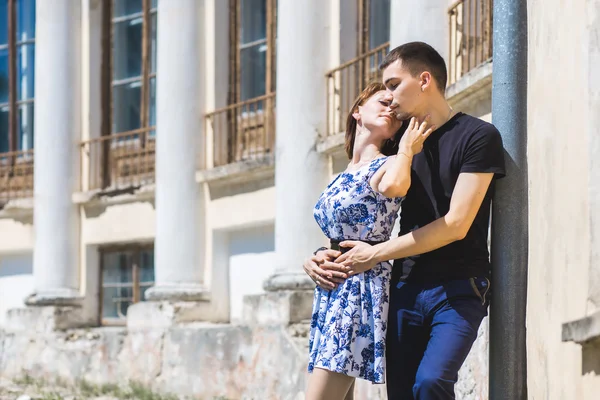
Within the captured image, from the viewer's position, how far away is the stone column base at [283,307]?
34.2 ft

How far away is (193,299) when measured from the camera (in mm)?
12438

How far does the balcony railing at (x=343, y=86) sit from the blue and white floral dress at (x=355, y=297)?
6.70 metres

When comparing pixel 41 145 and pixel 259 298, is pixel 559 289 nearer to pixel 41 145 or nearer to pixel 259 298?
pixel 259 298

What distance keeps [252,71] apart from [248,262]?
6.82 ft

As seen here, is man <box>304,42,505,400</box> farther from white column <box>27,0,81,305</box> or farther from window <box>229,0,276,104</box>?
white column <box>27,0,81,305</box>

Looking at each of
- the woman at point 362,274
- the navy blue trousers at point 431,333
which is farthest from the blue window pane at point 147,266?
the navy blue trousers at point 431,333

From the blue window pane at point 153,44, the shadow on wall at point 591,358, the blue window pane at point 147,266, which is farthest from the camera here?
the blue window pane at point 153,44

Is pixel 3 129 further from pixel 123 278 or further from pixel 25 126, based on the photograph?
pixel 123 278

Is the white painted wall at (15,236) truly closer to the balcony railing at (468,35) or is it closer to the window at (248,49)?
the window at (248,49)

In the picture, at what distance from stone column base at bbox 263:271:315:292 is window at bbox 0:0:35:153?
19.1 feet

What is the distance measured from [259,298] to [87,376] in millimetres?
2846

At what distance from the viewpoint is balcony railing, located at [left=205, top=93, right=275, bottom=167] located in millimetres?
12609

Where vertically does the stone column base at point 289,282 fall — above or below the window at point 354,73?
below

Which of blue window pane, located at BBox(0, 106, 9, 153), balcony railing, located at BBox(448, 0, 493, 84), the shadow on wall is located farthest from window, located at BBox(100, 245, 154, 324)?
the shadow on wall
